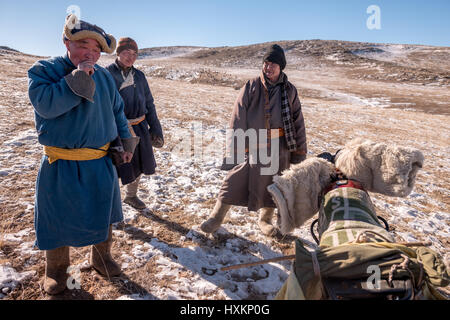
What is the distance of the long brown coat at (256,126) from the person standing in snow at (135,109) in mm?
1128

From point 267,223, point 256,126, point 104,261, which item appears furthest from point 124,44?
point 267,223

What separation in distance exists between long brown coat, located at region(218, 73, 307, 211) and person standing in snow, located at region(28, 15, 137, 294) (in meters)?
1.22

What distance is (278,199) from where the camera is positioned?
1.85 m

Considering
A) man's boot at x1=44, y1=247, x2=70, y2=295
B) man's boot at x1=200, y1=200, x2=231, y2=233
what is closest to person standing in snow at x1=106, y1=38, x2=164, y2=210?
man's boot at x1=44, y1=247, x2=70, y2=295

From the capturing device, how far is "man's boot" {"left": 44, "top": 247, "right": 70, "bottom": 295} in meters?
2.08

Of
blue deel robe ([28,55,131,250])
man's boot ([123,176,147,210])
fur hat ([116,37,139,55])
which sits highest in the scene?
fur hat ([116,37,139,55])

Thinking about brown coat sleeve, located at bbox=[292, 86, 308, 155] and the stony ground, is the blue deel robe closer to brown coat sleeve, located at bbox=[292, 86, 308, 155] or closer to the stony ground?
the stony ground

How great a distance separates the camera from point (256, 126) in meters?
2.80

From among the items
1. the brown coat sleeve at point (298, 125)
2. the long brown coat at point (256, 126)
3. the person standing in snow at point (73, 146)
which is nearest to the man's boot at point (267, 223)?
the long brown coat at point (256, 126)

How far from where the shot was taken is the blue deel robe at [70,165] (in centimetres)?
163

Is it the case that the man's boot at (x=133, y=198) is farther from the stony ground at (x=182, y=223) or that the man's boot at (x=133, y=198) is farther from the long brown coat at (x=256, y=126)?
the long brown coat at (x=256, y=126)

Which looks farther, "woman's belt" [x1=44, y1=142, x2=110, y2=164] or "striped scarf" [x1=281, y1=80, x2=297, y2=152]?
"striped scarf" [x1=281, y1=80, x2=297, y2=152]
